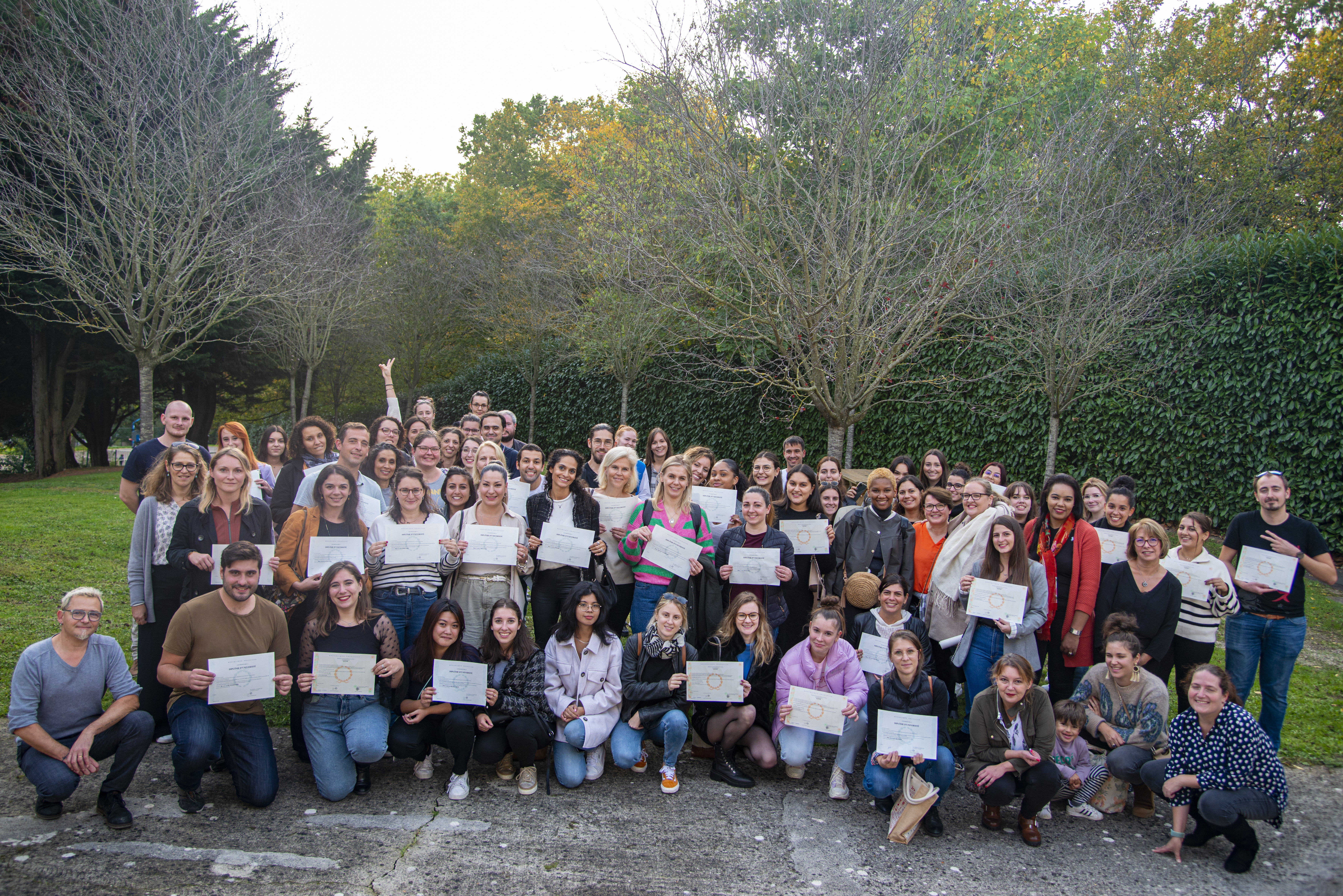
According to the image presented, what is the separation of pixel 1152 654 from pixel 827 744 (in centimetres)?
220

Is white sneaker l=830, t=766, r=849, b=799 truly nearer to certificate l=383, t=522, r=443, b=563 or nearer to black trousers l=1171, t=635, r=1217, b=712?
black trousers l=1171, t=635, r=1217, b=712

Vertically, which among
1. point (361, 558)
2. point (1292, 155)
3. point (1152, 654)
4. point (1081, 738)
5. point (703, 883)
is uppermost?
point (1292, 155)

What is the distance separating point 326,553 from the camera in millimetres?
5297

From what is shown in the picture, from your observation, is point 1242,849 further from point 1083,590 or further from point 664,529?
point 664,529

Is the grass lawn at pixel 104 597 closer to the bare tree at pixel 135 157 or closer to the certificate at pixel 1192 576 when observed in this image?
the certificate at pixel 1192 576

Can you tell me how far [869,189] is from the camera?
848 centimetres

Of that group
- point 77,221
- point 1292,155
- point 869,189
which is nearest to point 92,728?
point 869,189

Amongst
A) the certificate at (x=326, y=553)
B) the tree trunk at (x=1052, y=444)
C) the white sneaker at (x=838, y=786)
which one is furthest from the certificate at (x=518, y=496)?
the tree trunk at (x=1052, y=444)

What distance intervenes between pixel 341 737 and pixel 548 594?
1.63 meters

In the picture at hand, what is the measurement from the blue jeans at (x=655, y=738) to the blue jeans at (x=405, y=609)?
1.27 m

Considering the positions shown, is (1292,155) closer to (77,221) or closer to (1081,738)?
(1081,738)

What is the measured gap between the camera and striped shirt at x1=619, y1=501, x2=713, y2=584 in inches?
236

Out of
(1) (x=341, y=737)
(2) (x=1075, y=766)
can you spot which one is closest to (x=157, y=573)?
(1) (x=341, y=737)

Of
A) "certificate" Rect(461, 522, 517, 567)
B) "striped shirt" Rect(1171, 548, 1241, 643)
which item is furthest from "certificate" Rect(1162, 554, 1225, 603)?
"certificate" Rect(461, 522, 517, 567)
